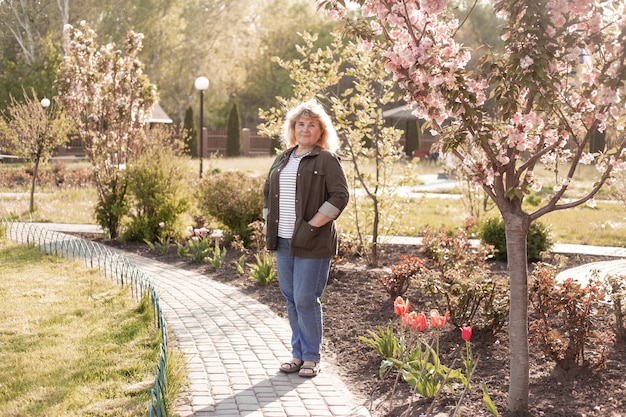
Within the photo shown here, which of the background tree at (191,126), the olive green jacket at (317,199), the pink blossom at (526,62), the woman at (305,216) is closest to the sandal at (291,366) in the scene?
the woman at (305,216)

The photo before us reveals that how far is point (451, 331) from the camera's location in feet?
19.9

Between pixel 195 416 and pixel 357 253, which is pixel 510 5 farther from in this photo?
pixel 357 253

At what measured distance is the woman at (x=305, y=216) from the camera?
4.91m

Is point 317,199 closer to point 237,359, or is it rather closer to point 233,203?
point 237,359

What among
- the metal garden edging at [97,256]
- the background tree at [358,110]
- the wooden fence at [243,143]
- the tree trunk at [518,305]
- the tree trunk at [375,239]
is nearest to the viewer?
the tree trunk at [518,305]

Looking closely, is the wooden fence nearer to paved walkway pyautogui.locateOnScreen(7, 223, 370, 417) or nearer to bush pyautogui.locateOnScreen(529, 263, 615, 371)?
paved walkway pyautogui.locateOnScreen(7, 223, 370, 417)

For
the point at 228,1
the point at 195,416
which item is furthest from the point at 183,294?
the point at 228,1

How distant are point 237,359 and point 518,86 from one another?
2745 mm

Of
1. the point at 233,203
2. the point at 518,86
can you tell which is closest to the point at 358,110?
the point at 233,203

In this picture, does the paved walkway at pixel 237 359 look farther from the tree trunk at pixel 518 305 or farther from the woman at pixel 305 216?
the tree trunk at pixel 518 305

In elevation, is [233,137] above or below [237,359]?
above

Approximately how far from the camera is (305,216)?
495cm

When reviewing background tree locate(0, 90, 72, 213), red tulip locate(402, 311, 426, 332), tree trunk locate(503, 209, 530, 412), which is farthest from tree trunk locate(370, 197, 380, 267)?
background tree locate(0, 90, 72, 213)

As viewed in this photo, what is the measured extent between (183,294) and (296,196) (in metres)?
3.03
